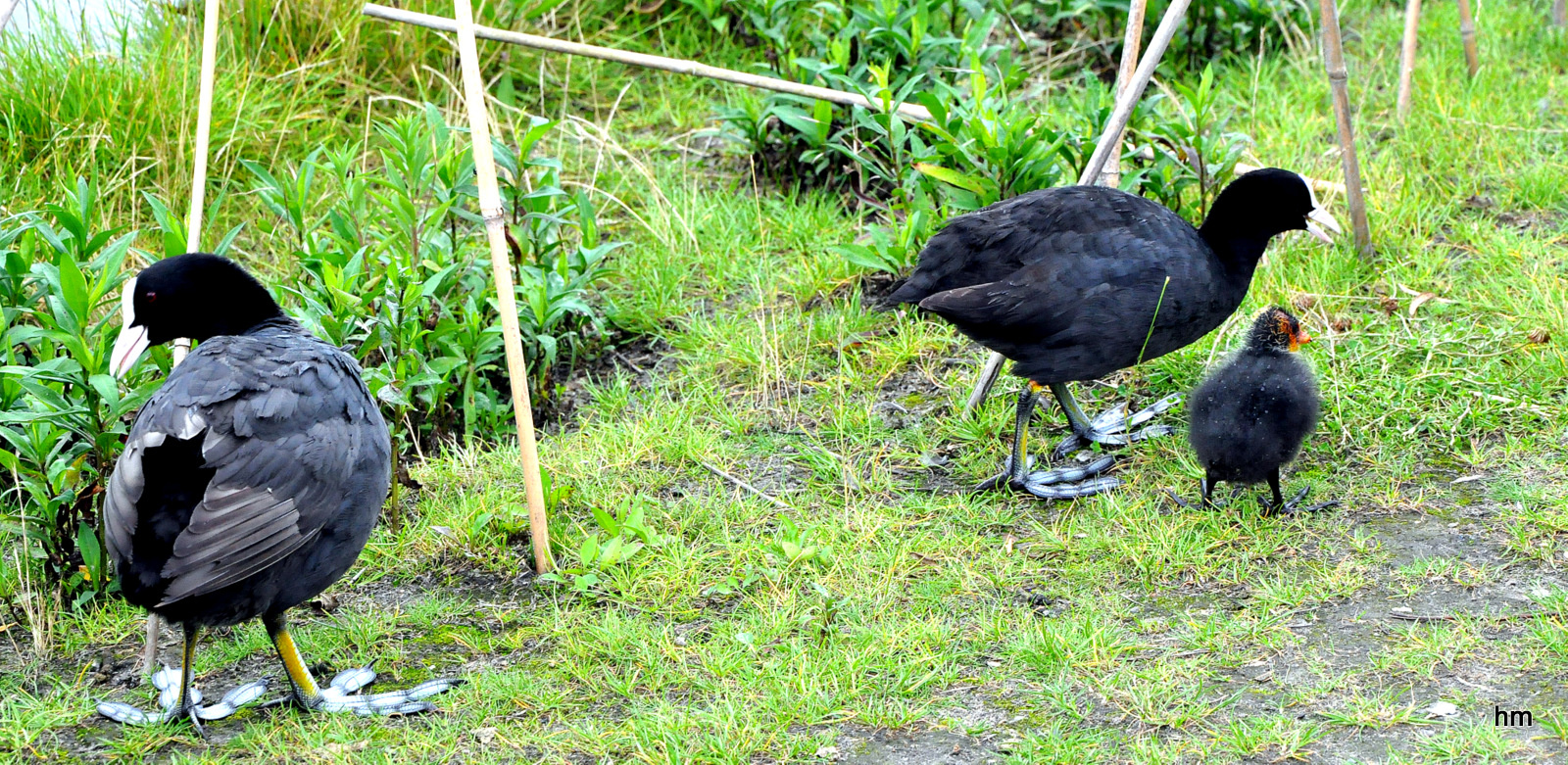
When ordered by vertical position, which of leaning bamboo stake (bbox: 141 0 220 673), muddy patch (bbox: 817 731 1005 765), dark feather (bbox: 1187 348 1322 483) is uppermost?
leaning bamboo stake (bbox: 141 0 220 673)

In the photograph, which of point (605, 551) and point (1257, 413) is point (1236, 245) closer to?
point (1257, 413)

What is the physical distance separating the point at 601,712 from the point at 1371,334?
316 cm

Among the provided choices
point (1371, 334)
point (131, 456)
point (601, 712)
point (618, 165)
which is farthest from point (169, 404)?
point (1371, 334)

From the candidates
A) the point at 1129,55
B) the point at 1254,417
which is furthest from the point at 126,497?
the point at 1129,55

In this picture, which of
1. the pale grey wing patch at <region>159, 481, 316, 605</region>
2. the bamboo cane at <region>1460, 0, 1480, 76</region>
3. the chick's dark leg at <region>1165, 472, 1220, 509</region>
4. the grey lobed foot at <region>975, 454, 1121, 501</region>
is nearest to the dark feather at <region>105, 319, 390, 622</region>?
the pale grey wing patch at <region>159, 481, 316, 605</region>

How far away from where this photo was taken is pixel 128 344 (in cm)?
365

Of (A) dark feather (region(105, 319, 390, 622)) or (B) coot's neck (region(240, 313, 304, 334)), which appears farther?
(B) coot's neck (region(240, 313, 304, 334))

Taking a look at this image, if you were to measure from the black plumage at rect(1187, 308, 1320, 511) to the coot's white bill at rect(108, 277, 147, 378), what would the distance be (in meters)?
3.09

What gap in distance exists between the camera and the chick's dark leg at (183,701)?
10.9ft

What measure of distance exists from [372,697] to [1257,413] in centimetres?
262

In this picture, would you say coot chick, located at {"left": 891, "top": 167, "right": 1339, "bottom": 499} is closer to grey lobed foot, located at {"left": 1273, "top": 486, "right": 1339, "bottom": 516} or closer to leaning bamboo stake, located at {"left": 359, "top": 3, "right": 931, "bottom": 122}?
grey lobed foot, located at {"left": 1273, "top": 486, "right": 1339, "bottom": 516}

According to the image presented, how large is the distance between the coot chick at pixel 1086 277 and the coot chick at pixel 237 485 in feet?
5.99

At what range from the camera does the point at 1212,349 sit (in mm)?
4805

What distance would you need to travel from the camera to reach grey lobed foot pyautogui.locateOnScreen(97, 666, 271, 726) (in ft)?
11.0
